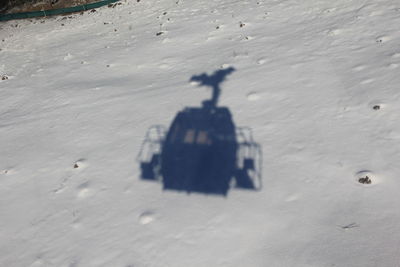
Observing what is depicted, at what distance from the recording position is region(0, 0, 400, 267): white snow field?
222 inches

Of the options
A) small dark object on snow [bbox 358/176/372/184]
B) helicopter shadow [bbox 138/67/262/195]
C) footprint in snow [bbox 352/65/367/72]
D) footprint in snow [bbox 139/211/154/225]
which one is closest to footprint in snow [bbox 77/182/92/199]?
helicopter shadow [bbox 138/67/262/195]

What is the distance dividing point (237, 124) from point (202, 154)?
1.14 m

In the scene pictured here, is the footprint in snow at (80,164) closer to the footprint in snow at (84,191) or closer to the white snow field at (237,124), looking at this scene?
the white snow field at (237,124)

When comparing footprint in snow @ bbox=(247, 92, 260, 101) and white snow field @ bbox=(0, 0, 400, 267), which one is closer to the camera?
white snow field @ bbox=(0, 0, 400, 267)

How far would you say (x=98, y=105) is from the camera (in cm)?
1005

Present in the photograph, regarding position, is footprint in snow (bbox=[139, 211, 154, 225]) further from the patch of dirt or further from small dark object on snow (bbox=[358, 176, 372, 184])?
the patch of dirt

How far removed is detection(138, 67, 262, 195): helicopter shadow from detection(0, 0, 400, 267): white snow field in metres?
0.21

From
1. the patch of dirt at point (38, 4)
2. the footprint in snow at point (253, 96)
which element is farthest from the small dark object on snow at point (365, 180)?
the patch of dirt at point (38, 4)

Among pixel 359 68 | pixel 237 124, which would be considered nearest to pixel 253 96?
pixel 237 124

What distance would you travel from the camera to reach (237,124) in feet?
27.0

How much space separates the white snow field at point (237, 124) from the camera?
565cm

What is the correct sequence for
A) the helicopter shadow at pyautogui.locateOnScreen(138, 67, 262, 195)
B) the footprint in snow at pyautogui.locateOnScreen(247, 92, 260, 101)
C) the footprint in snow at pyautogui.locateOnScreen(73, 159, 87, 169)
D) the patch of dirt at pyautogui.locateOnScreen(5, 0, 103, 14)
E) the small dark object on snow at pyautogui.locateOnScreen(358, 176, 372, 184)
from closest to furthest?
the small dark object on snow at pyautogui.locateOnScreen(358, 176, 372, 184), the helicopter shadow at pyautogui.locateOnScreen(138, 67, 262, 195), the footprint in snow at pyautogui.locateOnScreen(73, 159, 87, 169), the footprint in snow at pyautogui.locateOnScreen(247, 92, 260, 101), the patch of dirt at pyautogui.locateOnScreen(5, 0, 103, 14)

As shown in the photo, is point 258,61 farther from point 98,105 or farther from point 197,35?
point 98,105

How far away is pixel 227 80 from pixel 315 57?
7.87 ft
